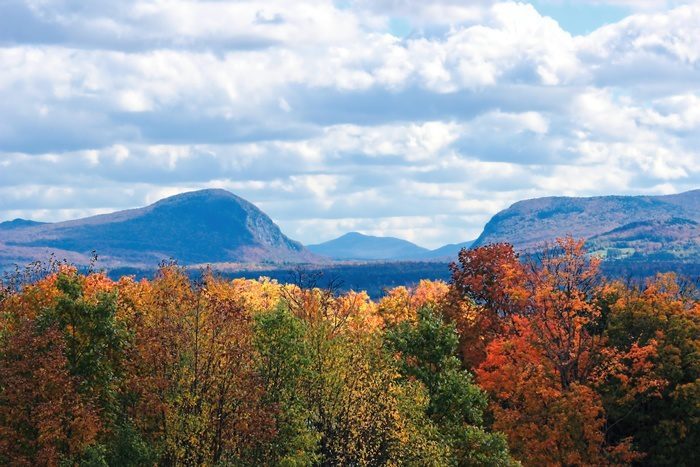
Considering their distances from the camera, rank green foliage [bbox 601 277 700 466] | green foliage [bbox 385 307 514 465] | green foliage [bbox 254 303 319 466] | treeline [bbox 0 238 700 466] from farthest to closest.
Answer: green foliage [bbox 601 277 700 466]
green foliage [bbox 385 307 514 465]
green foliage [bbox 254 303 319 466]
treeline [bbox 0 238 700 466]

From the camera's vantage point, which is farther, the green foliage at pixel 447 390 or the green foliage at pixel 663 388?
the green foliage at pixel 663 388

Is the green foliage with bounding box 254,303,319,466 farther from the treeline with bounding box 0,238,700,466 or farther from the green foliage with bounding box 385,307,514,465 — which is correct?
the green foliage with bounding box 385,307,514,465

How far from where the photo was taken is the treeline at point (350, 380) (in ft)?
217

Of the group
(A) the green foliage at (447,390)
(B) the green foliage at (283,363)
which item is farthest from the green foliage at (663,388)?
(B) the green foliage at (283,363)

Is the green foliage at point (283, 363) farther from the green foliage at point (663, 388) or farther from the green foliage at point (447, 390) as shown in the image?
the green foliage at point (663, 388)

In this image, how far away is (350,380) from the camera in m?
72.5

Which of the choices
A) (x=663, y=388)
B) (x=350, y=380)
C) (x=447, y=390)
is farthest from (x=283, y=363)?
(x=663, y=388)

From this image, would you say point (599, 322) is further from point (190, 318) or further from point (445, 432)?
point (190, 318)

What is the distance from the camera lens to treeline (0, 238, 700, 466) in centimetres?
6619

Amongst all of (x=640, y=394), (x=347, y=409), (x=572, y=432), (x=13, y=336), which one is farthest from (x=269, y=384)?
(x=640, y=394)

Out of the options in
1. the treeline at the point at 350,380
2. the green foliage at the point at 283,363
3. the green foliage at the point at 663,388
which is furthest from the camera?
the green foliage at the point at 663,388

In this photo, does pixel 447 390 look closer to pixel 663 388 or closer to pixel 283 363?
pixel 283 363

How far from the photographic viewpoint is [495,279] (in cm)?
9256

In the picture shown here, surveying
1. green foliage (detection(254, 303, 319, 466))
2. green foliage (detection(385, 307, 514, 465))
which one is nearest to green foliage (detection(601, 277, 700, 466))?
green foliage (detection(385, 307, 514, 465))
